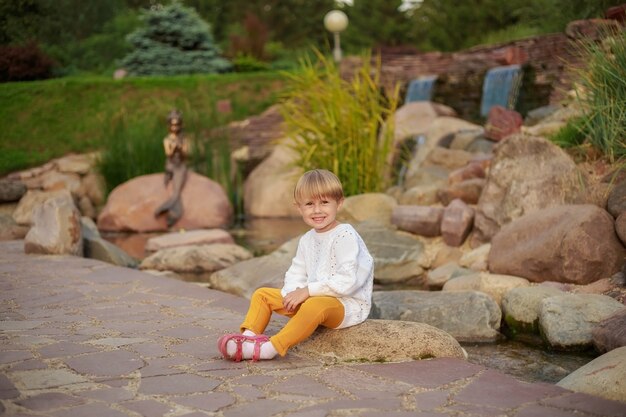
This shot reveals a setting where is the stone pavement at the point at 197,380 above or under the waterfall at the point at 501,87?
under

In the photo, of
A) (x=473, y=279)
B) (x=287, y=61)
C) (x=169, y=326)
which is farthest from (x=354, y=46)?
(x=169, y=326)

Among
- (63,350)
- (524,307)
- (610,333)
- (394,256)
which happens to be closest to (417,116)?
(394,256)

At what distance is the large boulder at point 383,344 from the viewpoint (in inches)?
138

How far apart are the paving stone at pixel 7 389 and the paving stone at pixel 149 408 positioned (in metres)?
0.43

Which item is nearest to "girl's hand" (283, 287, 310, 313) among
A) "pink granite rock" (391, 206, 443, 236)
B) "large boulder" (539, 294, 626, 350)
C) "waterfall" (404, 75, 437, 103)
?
"large boulder" (539, 294, 626, 350)

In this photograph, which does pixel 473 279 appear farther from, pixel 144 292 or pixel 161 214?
pixel 161 214

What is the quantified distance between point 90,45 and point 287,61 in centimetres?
524

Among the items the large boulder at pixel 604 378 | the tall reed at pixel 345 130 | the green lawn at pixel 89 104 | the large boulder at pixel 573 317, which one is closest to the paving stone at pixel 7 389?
the large boulder at pixel 604 378

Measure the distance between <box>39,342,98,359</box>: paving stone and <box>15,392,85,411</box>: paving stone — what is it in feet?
1.93

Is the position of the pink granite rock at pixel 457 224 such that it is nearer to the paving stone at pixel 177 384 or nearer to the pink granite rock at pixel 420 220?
the pink granite rock at pixel 420 220

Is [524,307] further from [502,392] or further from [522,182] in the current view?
[502,392]

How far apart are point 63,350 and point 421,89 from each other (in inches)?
448

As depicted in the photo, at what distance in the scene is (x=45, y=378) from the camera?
3.09 meters

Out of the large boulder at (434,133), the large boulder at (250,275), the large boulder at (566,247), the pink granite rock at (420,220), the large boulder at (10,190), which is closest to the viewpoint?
the large boulder at (566,247)
